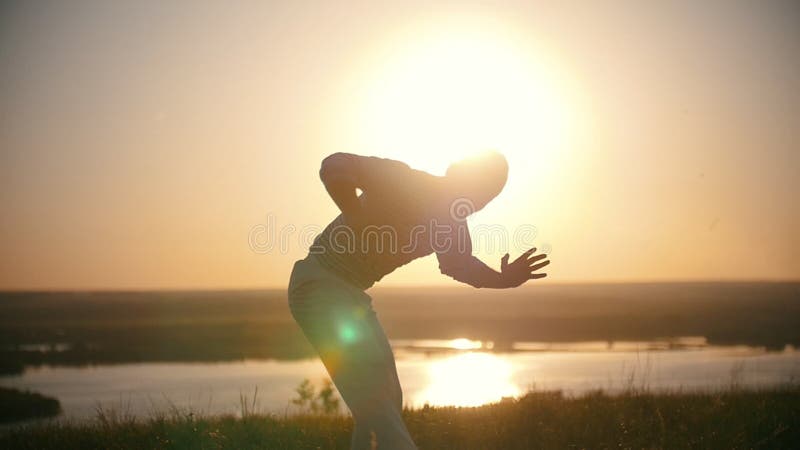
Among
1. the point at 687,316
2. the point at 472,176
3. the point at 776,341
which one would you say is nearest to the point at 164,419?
the point at 472,176

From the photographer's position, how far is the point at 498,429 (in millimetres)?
8188

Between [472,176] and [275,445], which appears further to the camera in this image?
[275,445]

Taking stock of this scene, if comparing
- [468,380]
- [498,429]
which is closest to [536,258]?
[498,429]

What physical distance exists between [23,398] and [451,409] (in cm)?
3968

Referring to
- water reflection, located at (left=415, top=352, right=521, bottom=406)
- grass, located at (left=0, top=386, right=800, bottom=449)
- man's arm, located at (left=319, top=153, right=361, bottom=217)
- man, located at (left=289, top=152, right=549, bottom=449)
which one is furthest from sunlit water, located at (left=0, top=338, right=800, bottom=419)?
man's arm, located at (left=319, top=153, right=361, bottom=217)

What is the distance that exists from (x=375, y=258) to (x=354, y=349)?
0.57 meters

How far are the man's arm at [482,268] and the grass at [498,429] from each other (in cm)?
342

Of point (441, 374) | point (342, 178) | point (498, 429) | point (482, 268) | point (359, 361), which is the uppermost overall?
point (342, 178)

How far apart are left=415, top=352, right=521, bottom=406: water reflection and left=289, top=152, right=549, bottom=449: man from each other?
2362cm

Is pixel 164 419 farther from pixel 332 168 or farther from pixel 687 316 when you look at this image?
pixel 687 316

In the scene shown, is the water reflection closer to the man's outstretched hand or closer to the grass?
Answer: the grass

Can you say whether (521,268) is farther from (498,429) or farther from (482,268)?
(498,429)

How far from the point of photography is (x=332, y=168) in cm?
387

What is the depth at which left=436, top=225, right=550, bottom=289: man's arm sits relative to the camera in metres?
4.43
